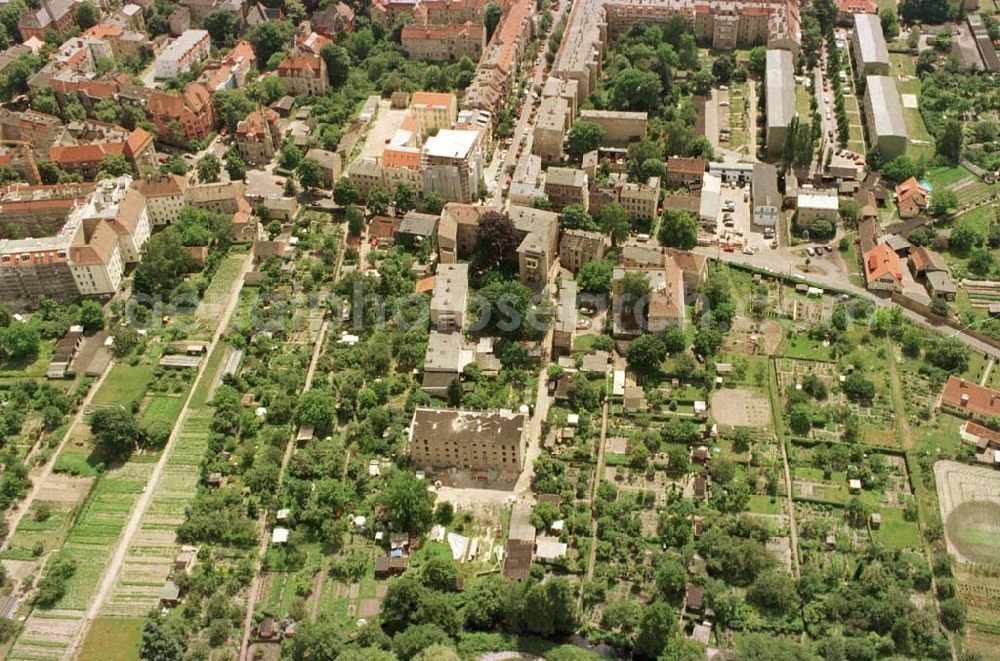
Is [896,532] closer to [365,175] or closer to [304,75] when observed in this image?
[365,175]

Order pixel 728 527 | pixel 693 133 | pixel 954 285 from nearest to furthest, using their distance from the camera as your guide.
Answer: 1. pixel 728 527
2. pixel 954 285
3. pixel 693 133

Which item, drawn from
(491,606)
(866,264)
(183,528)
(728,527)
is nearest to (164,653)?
(183,528)

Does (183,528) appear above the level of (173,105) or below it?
below

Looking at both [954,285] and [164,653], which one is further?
[954,285]

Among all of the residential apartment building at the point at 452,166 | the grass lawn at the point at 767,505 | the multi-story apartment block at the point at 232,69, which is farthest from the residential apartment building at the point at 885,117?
the multi-story apartment block at the point at 232,69

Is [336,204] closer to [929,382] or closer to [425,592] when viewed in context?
[425,592]

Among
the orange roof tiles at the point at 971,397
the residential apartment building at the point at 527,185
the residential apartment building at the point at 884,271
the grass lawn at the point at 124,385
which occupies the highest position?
the residential apartment building at the point at 527,185

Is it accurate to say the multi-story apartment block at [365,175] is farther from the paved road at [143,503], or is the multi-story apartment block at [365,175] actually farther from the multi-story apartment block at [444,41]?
the multi-story apartment block at [444,41]

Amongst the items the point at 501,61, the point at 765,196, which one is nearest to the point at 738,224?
the point at 765,196
